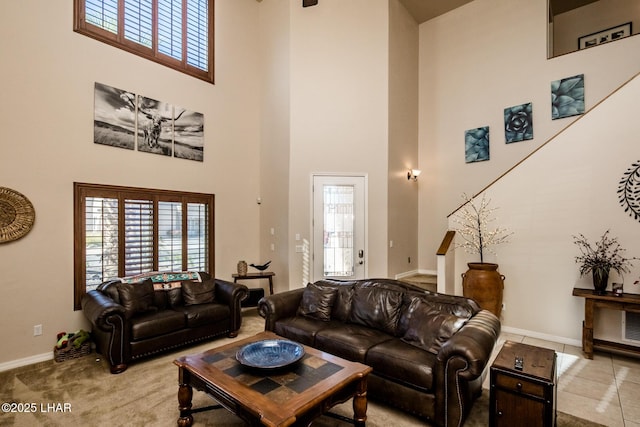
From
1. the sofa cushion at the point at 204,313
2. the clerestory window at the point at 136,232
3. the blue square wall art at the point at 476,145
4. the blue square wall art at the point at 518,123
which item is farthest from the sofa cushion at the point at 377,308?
the blue square wall art at the point at 518,123

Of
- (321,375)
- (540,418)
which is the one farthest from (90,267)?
(540,418)

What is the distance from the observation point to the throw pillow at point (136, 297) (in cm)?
379

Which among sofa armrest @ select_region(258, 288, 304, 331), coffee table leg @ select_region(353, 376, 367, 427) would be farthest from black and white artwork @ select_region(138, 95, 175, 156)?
coffee table leg @ select_region(353, 376, 367, 427)

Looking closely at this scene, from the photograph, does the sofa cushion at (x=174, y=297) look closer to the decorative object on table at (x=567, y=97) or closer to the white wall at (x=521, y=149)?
the white wall at (x=521, y=149)

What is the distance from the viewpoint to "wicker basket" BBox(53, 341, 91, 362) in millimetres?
3713

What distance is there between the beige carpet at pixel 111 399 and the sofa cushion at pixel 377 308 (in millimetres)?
753

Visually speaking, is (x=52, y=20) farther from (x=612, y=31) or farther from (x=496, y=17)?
(x=612, y=31)

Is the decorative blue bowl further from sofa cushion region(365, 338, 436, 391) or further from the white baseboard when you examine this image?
the white baseboard

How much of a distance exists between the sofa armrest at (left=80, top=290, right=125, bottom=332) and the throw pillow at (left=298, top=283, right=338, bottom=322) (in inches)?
77.5

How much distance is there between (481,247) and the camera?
4.72 meters

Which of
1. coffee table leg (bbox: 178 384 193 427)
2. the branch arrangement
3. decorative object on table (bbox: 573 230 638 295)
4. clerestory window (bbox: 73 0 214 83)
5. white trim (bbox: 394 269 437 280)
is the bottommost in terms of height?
coffee table leg (bbox: 178 384 193 427)

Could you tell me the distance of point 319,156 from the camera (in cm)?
580

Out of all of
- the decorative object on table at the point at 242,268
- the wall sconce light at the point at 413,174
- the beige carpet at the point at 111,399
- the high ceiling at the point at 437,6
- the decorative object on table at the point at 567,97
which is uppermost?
the high ceiling at the point at 437,6

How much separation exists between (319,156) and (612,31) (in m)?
5.45
